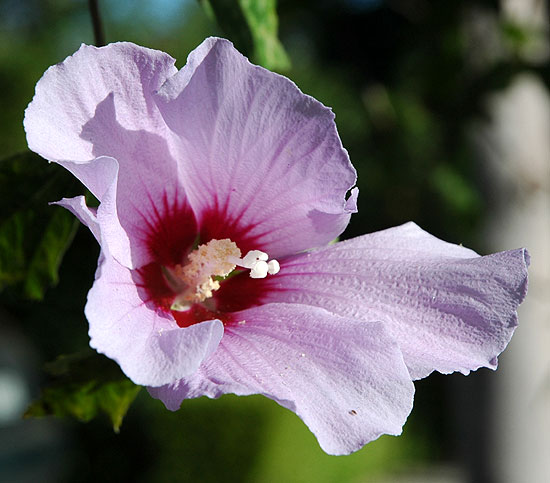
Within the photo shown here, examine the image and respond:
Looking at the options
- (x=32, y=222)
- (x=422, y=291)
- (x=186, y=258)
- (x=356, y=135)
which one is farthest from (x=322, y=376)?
(x=356, y=135)

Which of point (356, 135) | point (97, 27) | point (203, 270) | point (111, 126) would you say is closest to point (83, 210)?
point (111, 126)

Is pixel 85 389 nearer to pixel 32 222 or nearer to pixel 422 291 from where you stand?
pixel 32 222

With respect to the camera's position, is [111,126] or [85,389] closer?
[111,126]

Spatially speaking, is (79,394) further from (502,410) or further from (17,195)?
(502,410)

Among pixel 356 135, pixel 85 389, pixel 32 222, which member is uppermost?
pixel 32 222

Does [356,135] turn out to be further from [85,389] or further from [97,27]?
[85,389]

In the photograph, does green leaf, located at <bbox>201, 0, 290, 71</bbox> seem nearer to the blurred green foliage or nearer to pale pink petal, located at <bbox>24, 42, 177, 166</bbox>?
the blurred green foliage

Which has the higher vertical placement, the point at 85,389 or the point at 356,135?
the point at 85,389

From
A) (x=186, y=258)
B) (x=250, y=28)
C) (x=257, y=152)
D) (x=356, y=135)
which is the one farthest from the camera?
(x=356, y=135)

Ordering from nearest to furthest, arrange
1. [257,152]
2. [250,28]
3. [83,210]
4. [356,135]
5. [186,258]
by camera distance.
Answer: [83,210] → [257,152] → [186,258] → [250,28] → [356,135]
